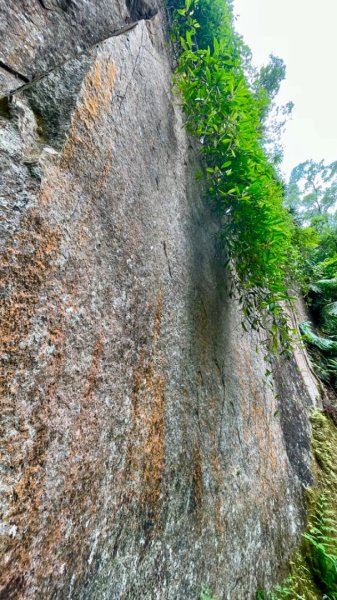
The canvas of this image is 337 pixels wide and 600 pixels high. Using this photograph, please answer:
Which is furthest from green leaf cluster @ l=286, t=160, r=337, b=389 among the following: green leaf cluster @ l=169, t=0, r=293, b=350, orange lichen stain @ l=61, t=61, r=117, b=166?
orange lichen stain @ l=61, t=61, r=117, b=166

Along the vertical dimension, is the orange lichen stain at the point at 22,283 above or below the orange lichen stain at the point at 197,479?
above

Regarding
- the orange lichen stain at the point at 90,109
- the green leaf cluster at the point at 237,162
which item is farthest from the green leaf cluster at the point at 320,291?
the orange lichen stain at the point at 90,109

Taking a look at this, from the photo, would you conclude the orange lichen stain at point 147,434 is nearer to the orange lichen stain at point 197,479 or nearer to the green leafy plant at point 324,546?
the orange lichen stain at point 197,479

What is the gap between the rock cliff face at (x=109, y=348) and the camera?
0.92 meters

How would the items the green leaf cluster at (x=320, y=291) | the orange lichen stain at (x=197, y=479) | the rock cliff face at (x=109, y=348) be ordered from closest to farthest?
1. the rock cliff face at (x=109, y=348)
2. the orange lichen stain at (x=197, y=479)
3. the green leaf cluster at (x=320, y=291)

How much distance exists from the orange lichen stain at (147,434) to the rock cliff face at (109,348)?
10 millimetres

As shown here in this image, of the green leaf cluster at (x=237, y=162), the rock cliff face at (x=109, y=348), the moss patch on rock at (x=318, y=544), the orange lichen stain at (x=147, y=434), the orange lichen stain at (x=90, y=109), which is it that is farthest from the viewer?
the moss patch on rock at (x=318, y=544)

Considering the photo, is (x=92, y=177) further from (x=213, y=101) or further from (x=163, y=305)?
(x=213, y=101)

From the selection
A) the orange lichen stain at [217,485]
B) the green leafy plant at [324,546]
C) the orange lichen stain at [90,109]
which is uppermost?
the orange lichen stain at [90,109]

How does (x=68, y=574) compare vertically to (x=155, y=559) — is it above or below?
above

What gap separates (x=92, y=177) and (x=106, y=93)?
0.59 meters

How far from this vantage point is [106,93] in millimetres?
1547

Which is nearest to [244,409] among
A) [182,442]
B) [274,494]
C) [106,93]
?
[274,494]

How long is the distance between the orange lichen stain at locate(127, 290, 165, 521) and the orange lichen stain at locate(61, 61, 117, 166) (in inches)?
42.8
